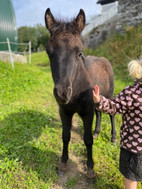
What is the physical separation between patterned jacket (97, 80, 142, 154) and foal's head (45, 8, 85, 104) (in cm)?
46

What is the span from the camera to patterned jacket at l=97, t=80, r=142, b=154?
1638mm

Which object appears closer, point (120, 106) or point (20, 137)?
point (120, 106)

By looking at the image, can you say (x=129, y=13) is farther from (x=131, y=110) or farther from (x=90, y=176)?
(x=90, y=176)

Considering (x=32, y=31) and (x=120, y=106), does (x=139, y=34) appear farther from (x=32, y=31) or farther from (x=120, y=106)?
(x=32, y=31)

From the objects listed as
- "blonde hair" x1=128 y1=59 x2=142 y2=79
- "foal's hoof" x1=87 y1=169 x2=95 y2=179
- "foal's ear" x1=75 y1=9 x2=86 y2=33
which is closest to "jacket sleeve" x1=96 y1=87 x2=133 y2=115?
"blonde hair" x1=128 y1=59 x2=142 y2=79

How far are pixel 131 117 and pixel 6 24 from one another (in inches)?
475

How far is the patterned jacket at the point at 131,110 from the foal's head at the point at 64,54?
1.52ft

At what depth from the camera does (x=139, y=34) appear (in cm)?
939

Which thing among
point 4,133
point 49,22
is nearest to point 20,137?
point 4,133

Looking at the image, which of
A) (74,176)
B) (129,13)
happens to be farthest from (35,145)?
(129,13)

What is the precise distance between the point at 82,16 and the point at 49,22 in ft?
1.64

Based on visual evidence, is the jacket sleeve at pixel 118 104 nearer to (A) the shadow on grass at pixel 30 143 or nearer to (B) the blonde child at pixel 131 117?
(B) the blonde child at pixel 131 117

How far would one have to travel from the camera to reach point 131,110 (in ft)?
5.65

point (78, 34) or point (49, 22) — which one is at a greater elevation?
point (49, 22)
